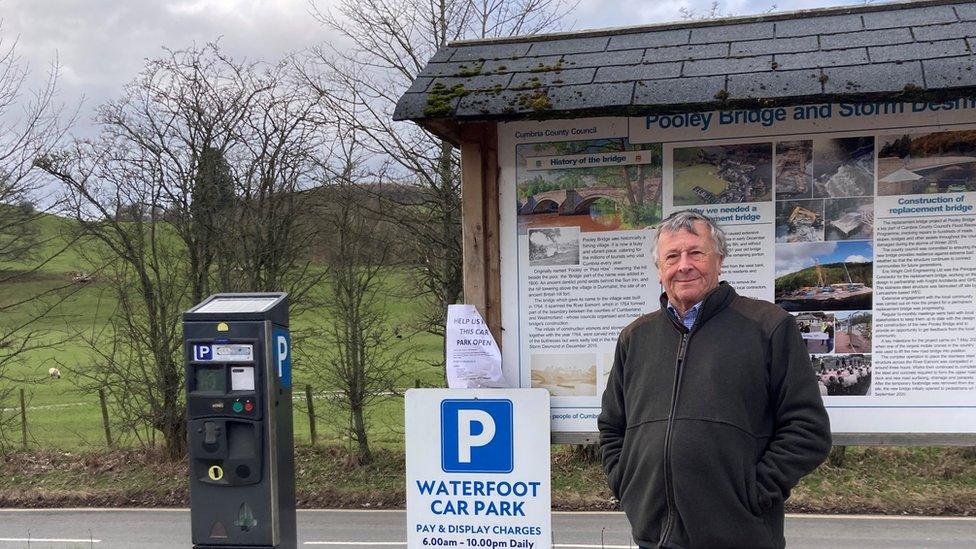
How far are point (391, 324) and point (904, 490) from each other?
654 centimetres

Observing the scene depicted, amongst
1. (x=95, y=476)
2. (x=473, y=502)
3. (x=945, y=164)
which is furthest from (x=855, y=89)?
(x=95, y=476)

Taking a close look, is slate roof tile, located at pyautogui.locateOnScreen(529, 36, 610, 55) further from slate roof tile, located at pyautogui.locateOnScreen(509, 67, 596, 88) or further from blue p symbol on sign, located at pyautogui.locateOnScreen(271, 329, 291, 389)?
blue p symbol on sign, located at pyautogui.locateOnScreen(271, 329, 291, 389)

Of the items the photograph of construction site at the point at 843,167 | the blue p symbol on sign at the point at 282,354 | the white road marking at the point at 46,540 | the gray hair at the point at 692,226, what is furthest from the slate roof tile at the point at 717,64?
the white road marking at the point at 46,540

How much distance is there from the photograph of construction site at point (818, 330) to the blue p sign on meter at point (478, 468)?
3.73ft

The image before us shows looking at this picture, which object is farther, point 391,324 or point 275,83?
point 391,324

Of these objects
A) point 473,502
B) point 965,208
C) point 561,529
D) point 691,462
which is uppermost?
point 965,208

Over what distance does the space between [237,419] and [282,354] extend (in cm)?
36

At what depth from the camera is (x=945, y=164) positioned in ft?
9.90

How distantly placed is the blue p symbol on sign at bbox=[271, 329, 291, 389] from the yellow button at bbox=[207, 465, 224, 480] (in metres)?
0.47

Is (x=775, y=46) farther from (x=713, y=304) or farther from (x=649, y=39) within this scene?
(x=713, y=304)

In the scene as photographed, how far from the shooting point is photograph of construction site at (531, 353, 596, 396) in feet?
10.9

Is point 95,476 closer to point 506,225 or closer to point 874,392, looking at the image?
point 506,225

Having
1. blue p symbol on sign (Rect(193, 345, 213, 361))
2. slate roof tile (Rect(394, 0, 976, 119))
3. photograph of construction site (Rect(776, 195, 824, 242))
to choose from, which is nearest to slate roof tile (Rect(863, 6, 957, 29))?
slate roof tile (Rect(394, 0, 976, 119))

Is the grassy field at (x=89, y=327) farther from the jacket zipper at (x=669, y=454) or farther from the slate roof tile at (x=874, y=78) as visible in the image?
the jacket zipper at (x=669, y=454)
